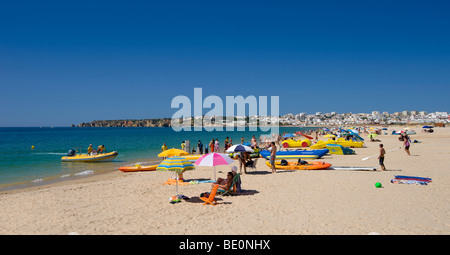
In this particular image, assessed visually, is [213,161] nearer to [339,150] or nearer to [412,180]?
[412,180]

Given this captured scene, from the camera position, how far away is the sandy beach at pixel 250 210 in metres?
6.66

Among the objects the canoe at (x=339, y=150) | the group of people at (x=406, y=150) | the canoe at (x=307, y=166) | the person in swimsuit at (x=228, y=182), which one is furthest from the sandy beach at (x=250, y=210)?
the canoe at (x=339, y=150)

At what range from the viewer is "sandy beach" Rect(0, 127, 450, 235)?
262 inches

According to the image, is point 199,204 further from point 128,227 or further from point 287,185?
point 287,185

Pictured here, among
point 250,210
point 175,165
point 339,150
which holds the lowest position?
point 250,210

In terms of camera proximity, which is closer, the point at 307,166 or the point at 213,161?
the point at 213,161

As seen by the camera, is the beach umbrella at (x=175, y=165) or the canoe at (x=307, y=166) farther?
the canoe at (x=307, y=166)

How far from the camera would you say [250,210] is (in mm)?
8125

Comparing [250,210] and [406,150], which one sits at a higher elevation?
[406,150]

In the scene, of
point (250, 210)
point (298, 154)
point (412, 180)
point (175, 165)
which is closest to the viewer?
point (250, 210)

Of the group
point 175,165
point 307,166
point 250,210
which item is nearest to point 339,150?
point 307,166

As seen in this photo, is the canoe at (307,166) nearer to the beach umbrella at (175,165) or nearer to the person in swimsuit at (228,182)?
the person in swimsuit at (228,182)
